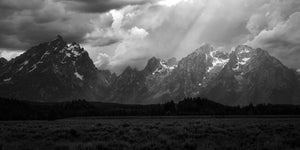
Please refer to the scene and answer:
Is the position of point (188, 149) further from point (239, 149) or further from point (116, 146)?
point (116, 146)

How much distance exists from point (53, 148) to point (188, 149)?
331 inches

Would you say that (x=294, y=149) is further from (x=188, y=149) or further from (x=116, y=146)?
(x=116, y=146)

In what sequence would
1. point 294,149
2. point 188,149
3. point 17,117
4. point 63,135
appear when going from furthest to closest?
point 17,117 < point 63,135 < point 188,149 < point 294,149

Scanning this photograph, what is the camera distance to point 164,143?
84.9 ft

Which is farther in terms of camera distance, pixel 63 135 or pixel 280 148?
pixel 63 135

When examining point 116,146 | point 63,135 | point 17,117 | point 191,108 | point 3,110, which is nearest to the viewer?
point 116,146

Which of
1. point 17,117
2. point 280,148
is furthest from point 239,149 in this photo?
point 17,117

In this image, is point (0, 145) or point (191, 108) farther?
point (191, 108)

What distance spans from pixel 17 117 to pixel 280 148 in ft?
428

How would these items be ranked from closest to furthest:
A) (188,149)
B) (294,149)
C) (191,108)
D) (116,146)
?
(294,149)
(188,149)
(116,146)
(191,108)

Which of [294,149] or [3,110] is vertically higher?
[3,110]

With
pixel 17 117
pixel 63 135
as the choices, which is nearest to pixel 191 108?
pixel 17 117

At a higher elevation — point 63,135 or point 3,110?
point 3,110

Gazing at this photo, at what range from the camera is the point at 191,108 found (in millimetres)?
187750
